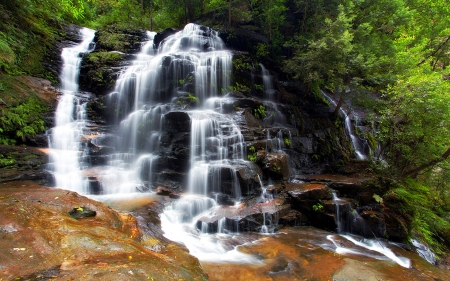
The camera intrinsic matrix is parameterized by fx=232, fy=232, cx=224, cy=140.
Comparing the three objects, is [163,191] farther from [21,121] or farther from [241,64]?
[241,64]

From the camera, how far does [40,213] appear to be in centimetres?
437

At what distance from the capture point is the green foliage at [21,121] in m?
8.91

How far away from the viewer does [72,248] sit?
3396 mm

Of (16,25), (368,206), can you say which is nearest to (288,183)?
(368,206)

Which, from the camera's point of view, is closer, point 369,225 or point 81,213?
point 81,213

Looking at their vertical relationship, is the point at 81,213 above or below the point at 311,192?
above

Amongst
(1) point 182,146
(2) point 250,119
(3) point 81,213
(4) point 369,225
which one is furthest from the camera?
(2) point 250,119

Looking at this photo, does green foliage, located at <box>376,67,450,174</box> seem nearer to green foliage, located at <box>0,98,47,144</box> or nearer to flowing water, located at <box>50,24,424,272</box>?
flowing water, located at <box>50,24,424,272</box>

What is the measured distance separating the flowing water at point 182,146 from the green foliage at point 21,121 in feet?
2.52

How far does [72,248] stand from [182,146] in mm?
7139

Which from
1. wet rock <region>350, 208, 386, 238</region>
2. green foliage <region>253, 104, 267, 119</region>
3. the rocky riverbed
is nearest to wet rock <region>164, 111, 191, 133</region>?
the rocky riverbed

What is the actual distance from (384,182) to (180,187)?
324 inches

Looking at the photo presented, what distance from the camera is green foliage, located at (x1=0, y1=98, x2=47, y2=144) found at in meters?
8.91

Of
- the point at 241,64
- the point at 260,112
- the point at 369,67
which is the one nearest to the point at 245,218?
the point at 260,112
